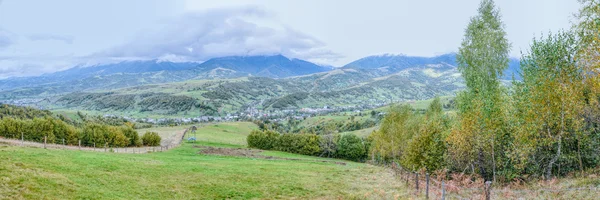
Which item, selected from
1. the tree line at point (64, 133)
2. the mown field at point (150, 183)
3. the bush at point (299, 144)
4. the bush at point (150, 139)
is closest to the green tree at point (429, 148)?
the mown field at point (150, 183)

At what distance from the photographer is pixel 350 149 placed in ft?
347

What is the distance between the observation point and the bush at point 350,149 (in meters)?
106

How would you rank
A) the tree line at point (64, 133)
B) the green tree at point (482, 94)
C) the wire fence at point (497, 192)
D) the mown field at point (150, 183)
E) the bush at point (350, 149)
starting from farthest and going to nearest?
1. the bush at point (350, 149)
2. the tree line at point (64, 133)
3. the green tree at point (482, 94)
4. the mown field at point (150, 183)
5. the wire fence at point (497, 192)

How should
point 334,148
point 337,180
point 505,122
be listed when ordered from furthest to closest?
point 334,148 → point 337,180 → point 505,122

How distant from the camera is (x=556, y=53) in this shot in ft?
88.7

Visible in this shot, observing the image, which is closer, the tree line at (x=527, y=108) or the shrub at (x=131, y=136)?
the tree line at (x=527, y=108)

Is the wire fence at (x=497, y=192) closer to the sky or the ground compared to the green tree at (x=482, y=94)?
closer to the ground

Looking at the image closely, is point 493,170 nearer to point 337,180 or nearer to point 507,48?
point 507,48

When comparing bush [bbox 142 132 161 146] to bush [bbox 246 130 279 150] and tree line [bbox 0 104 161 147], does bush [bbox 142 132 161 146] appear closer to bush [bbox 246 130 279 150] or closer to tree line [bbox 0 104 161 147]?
tree line [bbox 0 104 161 147]

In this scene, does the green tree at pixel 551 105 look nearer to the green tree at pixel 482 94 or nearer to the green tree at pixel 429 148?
the green tree at pixel 482 94

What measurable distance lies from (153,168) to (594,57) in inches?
1450

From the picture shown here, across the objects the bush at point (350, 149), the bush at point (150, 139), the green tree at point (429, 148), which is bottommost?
the bush at point (350, 149)

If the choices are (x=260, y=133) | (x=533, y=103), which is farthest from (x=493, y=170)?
(x=260, y=133)

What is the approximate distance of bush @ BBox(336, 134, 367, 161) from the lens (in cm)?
10556
